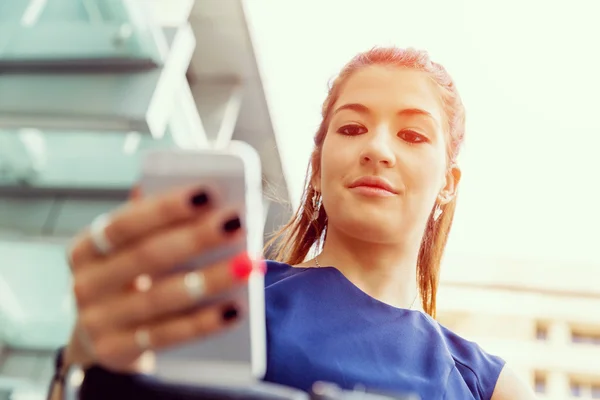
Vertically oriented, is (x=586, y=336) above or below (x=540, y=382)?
above

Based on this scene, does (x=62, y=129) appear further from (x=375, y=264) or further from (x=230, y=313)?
(x=230, y=313)

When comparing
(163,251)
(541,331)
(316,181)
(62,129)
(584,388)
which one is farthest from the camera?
(541,331)

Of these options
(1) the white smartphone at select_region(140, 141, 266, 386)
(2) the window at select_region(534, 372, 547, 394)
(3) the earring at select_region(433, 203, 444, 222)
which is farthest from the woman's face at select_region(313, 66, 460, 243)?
(2) the window at select_region(534, 372, 547, 394)

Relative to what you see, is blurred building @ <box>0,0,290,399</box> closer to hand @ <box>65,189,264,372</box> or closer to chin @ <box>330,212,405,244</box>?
chin @ <box>330,212,405,244</box>

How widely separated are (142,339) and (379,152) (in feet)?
1.13

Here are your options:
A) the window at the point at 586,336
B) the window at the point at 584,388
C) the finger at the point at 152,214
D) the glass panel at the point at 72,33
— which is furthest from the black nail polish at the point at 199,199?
the window at the point at 586,336

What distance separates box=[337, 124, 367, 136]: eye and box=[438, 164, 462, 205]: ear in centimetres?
17

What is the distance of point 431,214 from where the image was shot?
854 mm

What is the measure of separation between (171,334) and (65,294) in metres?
1.49

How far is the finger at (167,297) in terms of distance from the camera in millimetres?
363

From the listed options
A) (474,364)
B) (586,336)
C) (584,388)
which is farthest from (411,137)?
(586,336)

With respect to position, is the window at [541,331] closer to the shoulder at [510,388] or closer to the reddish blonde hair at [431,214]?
the reddish blonde hair at [431,214]

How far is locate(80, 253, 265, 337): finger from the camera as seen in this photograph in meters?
0.36

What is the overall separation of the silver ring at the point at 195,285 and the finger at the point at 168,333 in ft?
0.05
